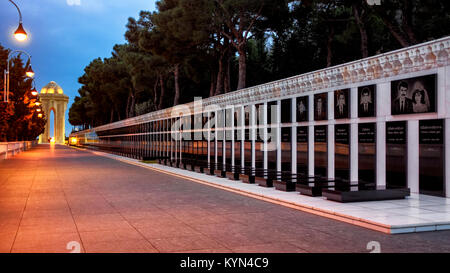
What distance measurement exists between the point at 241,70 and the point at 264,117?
33.5 ft

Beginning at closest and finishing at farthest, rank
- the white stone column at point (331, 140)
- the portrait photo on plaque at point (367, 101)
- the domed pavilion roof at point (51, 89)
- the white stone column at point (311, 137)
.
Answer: the portrait photo on plaque at point (367, 101) < the white stone column at point (331, 140) < the white stone column at point (311, 137) < the domed pavilion roof at point (51, 89)

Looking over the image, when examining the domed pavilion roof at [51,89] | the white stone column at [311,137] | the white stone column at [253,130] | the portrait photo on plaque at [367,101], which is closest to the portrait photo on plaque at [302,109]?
the white stone column at [311,137]

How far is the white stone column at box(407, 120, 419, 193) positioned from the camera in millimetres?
12727

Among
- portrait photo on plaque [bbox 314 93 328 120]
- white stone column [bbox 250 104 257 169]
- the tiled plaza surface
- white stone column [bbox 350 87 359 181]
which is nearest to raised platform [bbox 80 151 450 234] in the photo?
the tiled plaza surface

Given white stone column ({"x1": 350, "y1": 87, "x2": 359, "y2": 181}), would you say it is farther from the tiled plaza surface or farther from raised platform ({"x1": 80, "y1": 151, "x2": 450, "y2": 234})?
the tiled plaza surface

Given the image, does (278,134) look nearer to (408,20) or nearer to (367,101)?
(367,101)

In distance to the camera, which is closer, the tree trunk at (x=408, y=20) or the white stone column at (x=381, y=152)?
the white stone column at (x=381, y=152)

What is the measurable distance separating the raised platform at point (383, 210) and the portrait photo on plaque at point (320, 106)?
15.0 ft

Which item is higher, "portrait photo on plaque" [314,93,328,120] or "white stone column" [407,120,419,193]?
"portrait photo on plaque" [314,93,328,120]

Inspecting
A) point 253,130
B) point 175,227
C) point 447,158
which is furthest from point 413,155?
point 253,130

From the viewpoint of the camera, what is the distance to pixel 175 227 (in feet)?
26.1

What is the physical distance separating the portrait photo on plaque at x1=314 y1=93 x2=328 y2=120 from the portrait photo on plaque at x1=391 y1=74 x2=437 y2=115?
3255 millimetres

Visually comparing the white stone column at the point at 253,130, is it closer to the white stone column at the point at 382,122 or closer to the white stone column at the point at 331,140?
the white stone column at the point at 331,140

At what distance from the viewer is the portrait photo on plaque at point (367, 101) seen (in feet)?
46.7
